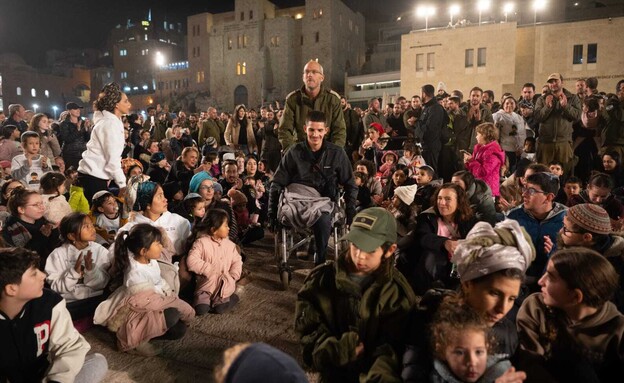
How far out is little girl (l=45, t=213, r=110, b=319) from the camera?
13.2 feet

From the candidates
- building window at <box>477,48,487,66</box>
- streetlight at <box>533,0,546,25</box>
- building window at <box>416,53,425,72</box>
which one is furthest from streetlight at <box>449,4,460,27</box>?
streetlight at <box>533,0,546,25</box>

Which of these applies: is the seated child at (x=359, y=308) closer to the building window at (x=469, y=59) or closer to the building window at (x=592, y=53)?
the building window at (x=469, y=59)

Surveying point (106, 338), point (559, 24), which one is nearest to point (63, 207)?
point (106, 338)

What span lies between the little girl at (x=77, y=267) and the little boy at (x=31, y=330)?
128cm

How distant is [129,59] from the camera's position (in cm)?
Result: 7781

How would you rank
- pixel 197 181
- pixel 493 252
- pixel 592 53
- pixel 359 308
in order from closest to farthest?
pixel 493 252 → pixel 359 308 → pixel 197 181 → pixel 592 53

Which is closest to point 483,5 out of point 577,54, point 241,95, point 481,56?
point 481,56

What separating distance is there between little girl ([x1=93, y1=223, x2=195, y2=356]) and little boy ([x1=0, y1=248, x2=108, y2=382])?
2.76 ft

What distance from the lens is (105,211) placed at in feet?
16.9

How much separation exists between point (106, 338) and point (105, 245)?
1188mm

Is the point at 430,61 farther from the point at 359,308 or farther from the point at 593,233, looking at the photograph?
the point at 359,308

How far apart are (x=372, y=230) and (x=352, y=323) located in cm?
57

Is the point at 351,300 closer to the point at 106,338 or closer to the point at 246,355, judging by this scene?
the point at 246,355

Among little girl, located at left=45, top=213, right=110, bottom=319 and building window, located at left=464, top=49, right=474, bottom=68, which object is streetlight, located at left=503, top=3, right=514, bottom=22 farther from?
little girl, located at left=45, top=213, right=110, bottom=319
